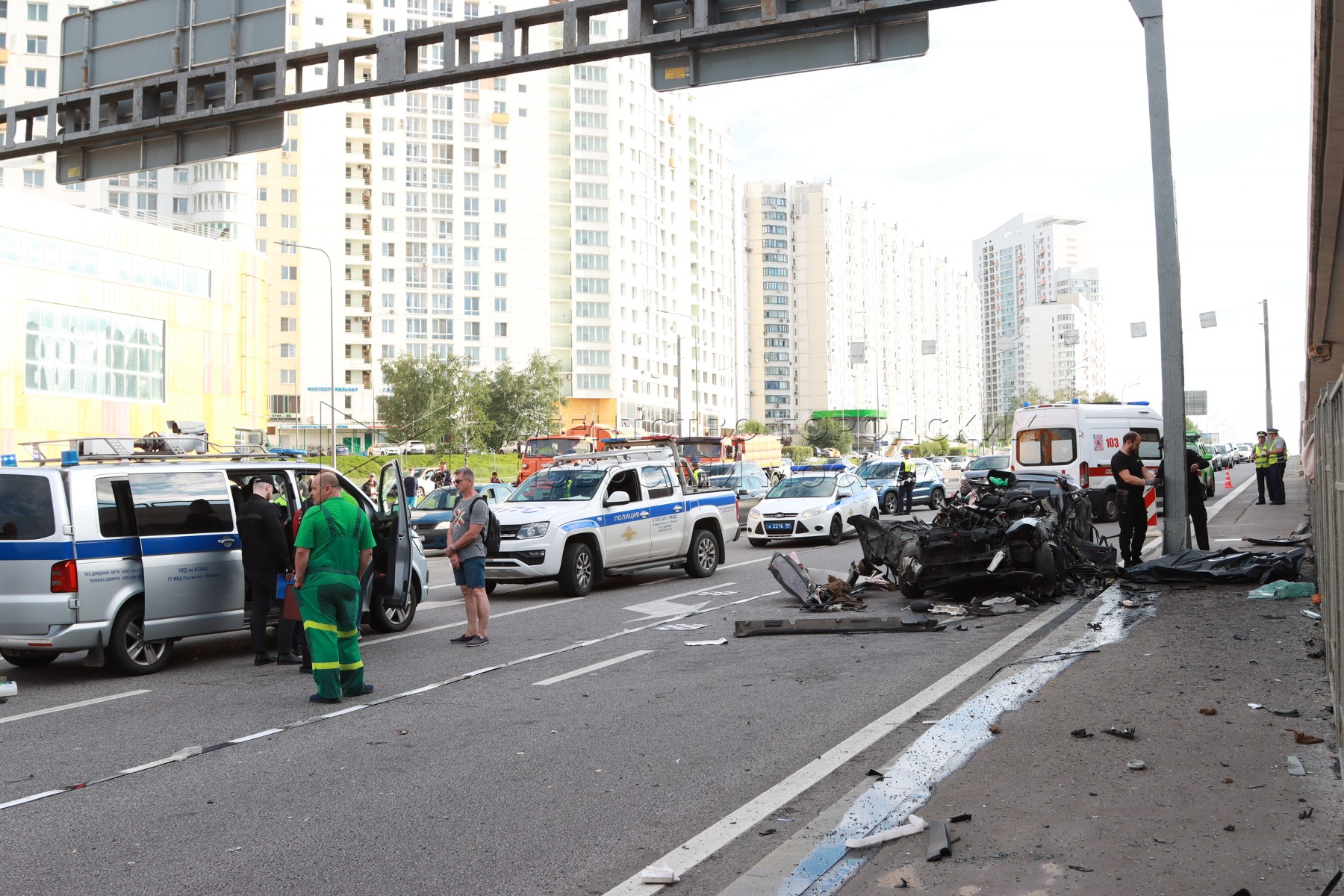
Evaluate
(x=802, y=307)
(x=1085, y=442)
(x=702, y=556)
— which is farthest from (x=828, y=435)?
(x=702, y=556)

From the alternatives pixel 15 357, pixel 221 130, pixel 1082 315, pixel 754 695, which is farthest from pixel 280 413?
pixel 1082 315

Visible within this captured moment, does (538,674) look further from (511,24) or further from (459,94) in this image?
(459,94)

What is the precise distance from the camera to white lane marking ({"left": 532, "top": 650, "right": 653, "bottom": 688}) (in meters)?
9.14

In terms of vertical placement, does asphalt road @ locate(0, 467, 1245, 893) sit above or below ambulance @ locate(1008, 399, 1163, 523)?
below

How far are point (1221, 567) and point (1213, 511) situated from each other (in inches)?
689

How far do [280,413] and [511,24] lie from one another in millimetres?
93221

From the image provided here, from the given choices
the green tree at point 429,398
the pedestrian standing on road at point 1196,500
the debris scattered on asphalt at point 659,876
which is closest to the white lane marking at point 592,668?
the debris scattered on asphalt at point 659,876

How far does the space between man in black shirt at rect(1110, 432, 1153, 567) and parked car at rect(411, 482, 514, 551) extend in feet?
38.7

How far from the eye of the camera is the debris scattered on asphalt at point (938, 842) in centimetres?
464

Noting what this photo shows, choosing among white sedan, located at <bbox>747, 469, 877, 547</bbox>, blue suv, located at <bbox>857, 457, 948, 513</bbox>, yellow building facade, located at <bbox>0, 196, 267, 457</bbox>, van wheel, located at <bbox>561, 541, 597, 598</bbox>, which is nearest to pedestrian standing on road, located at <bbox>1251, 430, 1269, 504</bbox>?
blue suv, located at <bbox>857, 457, 948, 513</bbox>

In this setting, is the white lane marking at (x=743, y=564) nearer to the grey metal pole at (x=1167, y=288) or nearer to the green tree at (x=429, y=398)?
the grey metal pole at (x=1167, y=288)

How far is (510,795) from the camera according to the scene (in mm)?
5895

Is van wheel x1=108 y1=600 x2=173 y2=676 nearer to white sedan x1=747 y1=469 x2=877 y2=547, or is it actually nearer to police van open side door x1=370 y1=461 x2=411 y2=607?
police van open side door x1=370 y1=461 x2=411 y2=607

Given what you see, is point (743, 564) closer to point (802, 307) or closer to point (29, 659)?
point (29, 659)
